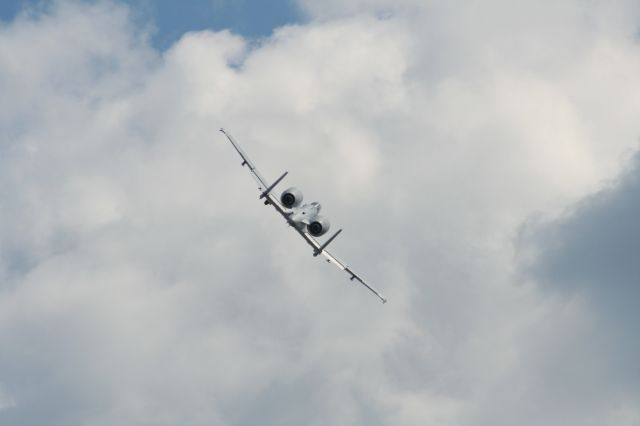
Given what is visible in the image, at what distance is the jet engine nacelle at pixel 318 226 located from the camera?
582ft

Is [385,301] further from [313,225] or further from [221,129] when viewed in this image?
[221,129]

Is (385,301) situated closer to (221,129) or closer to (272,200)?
(272,200)

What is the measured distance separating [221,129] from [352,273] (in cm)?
2961

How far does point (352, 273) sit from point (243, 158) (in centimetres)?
2553

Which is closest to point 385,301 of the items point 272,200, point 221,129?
point 272,200

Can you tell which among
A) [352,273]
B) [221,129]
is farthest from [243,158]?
[352,273]

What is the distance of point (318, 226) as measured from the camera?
177625mm

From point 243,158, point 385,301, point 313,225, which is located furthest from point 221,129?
point 385,301

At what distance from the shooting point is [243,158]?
563 ft

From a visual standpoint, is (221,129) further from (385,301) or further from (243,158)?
(385,301)

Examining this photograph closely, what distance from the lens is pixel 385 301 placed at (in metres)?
182

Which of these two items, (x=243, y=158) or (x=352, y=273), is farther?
(x=352, y=273)

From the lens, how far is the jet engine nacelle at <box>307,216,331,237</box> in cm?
17750

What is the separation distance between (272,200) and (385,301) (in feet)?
78.8
